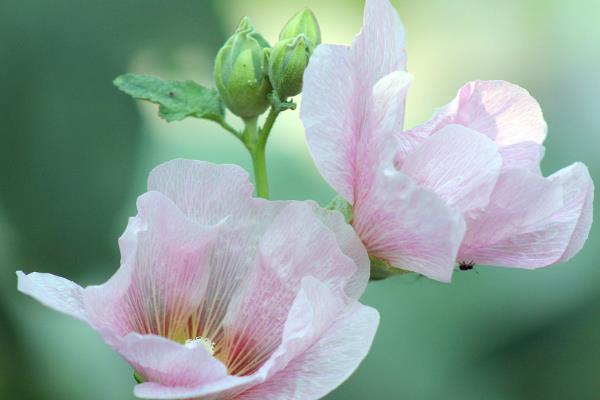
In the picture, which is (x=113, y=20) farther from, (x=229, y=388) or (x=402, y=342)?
(x=229, y=388)

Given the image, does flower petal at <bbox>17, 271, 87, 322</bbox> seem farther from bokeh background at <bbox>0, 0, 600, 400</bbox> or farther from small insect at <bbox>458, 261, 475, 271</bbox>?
bokeh background at <bbox>0, 0, 600, 400</bbox>

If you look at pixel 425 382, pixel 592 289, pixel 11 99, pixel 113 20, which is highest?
pixel 113 20

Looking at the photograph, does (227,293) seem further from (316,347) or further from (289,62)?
(289,62)

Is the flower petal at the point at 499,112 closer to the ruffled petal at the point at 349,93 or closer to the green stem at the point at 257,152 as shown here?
the ruffled petal at the point at 349,93

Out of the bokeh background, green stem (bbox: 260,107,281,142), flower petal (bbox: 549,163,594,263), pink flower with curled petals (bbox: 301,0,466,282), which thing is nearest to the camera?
pink flower with curled petals (bbox: 301,0,466,282)

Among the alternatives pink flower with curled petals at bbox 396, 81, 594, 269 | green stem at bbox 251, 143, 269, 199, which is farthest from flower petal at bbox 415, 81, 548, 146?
green stem at bbox 251, 143, 269, 199

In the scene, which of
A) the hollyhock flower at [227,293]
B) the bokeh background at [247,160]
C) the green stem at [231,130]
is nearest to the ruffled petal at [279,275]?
the hollyhock flower at [227,293]

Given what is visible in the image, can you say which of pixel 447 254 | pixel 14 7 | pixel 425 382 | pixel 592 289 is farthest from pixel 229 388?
pixel 14 7
